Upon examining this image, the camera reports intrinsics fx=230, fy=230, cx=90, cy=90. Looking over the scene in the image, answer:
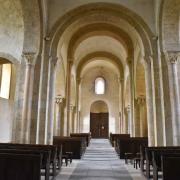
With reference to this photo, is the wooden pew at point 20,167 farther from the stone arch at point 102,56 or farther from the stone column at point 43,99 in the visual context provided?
the stone arch at point 102,56

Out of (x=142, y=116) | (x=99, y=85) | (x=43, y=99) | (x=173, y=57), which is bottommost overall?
(x=142, y=116)

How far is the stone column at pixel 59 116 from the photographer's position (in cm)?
1800

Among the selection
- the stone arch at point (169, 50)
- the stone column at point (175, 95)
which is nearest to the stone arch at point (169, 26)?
the stone arch at point (169, 50)

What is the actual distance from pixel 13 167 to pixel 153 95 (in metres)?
8.81

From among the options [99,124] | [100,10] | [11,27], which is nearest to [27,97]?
[11,27]

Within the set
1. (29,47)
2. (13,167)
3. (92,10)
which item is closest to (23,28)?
(29,47)

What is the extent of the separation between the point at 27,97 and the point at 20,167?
6802 millimetres

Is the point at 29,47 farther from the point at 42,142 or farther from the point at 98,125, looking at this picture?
the point at 98,125

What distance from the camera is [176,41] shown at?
11766 millimetres

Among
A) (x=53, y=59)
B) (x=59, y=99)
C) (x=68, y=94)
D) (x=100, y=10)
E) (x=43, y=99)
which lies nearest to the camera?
(x=43, y=99)

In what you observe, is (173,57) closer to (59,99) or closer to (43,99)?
(43,99)

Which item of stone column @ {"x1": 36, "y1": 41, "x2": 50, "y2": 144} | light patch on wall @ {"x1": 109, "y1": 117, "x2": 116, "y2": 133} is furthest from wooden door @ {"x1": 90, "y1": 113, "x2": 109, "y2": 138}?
stone column @ {"x1": 36, "y1": 41, "x2": 50, "y2": 144}

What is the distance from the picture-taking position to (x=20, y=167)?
4965 mm

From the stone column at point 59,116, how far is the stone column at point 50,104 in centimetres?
Answer: 566
